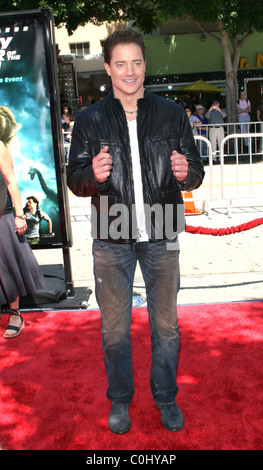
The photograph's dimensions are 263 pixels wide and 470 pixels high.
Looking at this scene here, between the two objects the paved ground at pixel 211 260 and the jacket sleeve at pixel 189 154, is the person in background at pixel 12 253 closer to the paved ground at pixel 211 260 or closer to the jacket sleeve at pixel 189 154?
the paved ground at pixel 211 260

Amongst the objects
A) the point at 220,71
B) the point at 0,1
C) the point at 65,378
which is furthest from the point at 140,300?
the point at 220,71

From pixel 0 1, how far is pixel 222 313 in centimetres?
1487

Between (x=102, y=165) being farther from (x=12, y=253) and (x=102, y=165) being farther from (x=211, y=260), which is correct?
(x=211, y=260)

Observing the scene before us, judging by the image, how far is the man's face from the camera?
9.46ft

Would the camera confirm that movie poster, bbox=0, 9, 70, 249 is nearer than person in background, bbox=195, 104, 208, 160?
Yes

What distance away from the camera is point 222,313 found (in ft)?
16.6

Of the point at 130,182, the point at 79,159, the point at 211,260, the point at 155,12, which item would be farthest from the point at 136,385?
the point at 155,12

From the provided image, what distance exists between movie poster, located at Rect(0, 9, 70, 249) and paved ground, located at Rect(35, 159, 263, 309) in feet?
3.23

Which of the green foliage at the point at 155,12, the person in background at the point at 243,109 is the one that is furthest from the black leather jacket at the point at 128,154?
the person in background at the point at 243,109

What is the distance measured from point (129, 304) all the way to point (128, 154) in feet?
2.94

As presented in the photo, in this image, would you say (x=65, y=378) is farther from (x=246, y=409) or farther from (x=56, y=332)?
(x=246, y=409)

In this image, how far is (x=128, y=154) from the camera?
2.94 m

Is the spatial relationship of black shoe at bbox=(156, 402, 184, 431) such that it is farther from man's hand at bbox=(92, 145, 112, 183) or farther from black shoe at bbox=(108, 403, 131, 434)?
man's hand at bbox=(92, 145, 112, 183)

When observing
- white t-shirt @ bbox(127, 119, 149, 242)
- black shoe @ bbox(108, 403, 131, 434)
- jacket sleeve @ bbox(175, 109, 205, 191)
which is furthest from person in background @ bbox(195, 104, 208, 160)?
black shoe @ bbox(108, 403, 131, 434)
